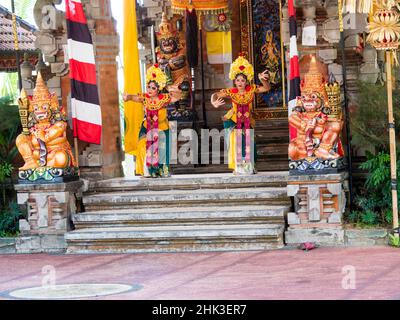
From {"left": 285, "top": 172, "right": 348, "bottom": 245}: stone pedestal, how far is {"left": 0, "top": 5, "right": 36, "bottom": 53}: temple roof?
12.3 meters

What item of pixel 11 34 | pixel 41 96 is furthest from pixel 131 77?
pixel 11 34

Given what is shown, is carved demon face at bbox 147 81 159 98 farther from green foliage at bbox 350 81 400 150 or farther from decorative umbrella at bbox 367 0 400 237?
decorative umbrella at bbox 367 0 400 237

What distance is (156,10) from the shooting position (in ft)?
60.2

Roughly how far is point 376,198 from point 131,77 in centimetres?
433

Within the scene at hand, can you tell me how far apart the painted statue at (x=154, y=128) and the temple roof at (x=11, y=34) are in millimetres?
9291

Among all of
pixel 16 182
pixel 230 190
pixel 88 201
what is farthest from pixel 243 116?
pixel 16 182

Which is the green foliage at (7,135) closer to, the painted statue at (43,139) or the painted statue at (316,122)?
the painted statue at (43,139)

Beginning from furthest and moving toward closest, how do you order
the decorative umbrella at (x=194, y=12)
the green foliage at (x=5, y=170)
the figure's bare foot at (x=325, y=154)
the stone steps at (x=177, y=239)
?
the decorative umbrella at (x=194, y=12), the green foliage at (x=5, y=170), the figure's bare foot at (x=325, y=154), the stone steps at (x=177, y=239)

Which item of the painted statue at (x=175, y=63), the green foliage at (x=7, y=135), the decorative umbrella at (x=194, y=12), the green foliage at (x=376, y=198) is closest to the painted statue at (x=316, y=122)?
the green foliage at (x=376, y=198)

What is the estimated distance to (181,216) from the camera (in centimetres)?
1377

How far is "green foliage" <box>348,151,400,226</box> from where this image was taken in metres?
13.4

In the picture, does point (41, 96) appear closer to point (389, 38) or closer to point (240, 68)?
point (240, 68)

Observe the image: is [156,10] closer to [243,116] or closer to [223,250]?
[243,116]

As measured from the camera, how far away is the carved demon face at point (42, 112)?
14195 millimetres
